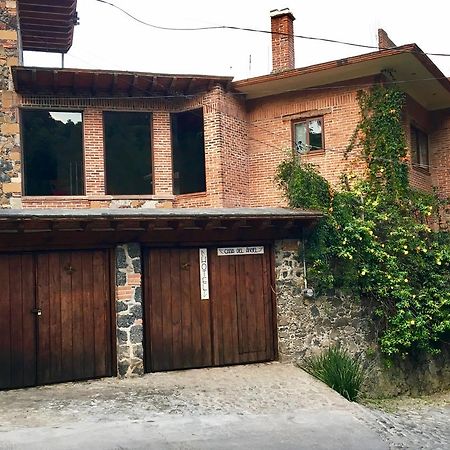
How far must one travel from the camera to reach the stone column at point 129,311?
32.6 ft

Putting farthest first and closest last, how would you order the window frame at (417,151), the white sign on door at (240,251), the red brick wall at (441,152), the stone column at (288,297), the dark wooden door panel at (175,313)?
1. the red brick wall at (441,152)
2. the window frame at (417,151)
3. the stone column at (288,297)
4. the white sign on door at (240,251)
5. the dark wooden door panel at (175,313)

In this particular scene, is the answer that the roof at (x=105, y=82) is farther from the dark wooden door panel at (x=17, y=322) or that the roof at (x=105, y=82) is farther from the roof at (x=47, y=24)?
the dark wooden door panel at (x=17, y=322)

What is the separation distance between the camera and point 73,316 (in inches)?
389

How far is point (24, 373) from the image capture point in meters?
9.47

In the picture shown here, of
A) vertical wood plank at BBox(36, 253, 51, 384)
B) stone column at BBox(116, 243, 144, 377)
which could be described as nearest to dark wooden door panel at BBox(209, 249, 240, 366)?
stone column at BBox(116, 243, 144, 377)

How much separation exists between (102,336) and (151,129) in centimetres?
722

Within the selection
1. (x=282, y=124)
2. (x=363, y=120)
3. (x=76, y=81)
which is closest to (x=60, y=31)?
(x=76, y=81)

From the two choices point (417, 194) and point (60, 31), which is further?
point (60, 31)

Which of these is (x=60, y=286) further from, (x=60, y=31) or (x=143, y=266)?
(x=60, y=31)

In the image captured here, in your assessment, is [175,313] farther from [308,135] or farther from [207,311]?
[308,135]

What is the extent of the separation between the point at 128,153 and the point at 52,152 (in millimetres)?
2022

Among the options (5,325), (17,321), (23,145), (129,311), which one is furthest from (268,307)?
(23,145)

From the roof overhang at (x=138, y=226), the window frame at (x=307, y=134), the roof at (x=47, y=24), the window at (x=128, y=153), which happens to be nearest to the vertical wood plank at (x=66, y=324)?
the roof overhang at (x=138, y=226)

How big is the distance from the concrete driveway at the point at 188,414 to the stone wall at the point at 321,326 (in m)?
1.04
